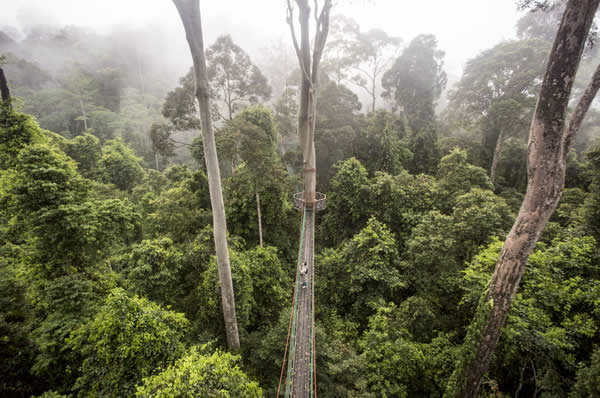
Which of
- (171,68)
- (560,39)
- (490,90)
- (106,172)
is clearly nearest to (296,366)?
(560,39)

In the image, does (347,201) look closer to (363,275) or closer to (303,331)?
(363,275)

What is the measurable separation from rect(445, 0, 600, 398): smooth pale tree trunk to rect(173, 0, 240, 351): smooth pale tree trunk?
4.98 metres

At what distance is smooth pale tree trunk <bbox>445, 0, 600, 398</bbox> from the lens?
285 centimetres

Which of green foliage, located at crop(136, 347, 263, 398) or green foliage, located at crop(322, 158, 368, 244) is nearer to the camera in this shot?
green foliage, located at crop(136, 347, 263, 398)

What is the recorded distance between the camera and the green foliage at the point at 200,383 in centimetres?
319

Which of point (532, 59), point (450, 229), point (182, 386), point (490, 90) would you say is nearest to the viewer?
point (182, 386)

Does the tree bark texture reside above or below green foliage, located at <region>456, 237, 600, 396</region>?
above

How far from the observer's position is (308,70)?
572 centimetres

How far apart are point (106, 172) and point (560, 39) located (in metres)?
21.8

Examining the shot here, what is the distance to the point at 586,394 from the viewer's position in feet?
10.9

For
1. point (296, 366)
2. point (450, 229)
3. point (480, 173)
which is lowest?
point (296, 366)

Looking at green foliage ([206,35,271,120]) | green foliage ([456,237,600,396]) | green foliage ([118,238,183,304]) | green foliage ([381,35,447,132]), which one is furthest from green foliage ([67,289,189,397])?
green foliage ([381,35,447,132])

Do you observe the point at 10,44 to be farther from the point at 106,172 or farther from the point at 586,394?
the point at 586,394

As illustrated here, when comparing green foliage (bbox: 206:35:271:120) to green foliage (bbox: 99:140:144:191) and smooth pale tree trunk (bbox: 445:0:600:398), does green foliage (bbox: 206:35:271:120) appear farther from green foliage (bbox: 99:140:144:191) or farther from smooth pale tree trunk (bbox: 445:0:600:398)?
smooth pale tree trunk (bbox: 445:0:600:398)
